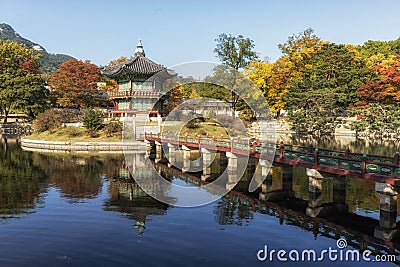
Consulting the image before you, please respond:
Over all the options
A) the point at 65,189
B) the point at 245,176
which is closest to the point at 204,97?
the point at 245,176

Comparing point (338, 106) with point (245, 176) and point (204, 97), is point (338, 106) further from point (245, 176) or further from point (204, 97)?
point (245, 176)

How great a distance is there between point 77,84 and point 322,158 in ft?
172

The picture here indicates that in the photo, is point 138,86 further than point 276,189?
Yes

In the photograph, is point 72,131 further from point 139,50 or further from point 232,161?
point 232,161

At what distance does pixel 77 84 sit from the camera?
63.5 meters

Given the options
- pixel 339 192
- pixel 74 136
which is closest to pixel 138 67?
pixel 74 136

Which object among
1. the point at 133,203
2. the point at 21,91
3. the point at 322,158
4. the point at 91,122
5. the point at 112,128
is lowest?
the point at 133,203

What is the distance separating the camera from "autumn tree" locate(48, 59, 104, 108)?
63.7 m

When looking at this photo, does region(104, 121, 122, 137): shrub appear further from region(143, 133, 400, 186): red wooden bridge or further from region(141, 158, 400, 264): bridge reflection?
region(141, 158, 400, 264): bridge reflection

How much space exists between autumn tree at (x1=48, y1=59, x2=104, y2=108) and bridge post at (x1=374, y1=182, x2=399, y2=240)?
2200 inches

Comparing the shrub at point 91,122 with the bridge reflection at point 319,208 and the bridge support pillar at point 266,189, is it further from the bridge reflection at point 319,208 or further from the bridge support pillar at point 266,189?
the bridge support pillar at point 266,189

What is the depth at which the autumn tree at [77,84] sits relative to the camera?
2506 inches

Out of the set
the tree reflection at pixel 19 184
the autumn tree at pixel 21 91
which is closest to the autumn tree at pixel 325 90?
the tree reflection at pixel 19 184

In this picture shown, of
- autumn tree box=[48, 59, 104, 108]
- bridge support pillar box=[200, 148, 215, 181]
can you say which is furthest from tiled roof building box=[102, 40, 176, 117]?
bridge support pillar box=[200, 148, 215, 181]
